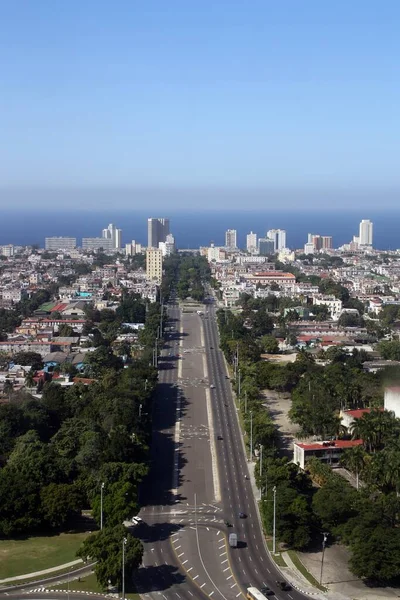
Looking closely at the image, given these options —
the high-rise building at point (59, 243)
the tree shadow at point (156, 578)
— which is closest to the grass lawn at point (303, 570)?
the tree shadow at point (156, 578)

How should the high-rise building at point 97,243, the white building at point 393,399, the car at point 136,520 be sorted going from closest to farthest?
the car at point 136,520 → the white building at point 393,399 → the high-rise building at point 97,243

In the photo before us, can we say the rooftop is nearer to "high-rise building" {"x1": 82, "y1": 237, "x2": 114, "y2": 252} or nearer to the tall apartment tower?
the tall apartment tower

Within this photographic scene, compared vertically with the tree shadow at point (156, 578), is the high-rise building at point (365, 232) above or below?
above

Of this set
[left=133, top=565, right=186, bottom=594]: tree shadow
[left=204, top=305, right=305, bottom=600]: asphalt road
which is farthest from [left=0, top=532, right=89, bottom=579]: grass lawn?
[left=204, top=305, right=305, bottom=600]: asphalt road

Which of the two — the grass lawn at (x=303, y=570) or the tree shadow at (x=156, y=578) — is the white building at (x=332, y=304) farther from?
the tree shadow at (x=156, y=578)

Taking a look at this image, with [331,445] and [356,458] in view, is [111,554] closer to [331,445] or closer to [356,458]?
[356,458]

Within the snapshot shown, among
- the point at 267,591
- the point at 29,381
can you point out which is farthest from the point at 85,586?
the point at 29,381
